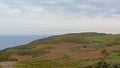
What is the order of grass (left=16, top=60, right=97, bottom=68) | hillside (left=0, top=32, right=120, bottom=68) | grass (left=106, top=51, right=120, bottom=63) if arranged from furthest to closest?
hillside (left=0, top=32, right=120, bottom=68)
grass (left=106, top=51, right=120, bottom=63)
grass (left=16, top=60, right=97, bottom=68)

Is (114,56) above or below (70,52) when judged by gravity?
below

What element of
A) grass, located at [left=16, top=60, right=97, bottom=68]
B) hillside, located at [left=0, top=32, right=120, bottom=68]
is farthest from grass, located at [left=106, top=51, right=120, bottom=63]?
grass, located at [left=16, top=60, right=97, bottom=68]

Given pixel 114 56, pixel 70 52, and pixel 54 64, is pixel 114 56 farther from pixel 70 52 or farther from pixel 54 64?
pixel 70 52

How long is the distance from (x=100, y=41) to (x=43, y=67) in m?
29.0

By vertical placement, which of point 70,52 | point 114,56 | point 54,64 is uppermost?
point 70,52

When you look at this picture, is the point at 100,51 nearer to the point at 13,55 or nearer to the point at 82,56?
the point at 82,56

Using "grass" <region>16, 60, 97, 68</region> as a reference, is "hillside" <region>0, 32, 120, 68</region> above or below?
above

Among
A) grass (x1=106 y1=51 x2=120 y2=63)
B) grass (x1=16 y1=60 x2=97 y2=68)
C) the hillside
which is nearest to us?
grass (x1=16 y1=60 x2=97 y2=68)

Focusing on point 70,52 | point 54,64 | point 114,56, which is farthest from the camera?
point 70,52

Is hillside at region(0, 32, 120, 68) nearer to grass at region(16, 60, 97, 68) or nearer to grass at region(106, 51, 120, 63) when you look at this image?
grass at region(106, 51, 120, 63)

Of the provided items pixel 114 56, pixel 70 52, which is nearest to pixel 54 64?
pixel 114 56

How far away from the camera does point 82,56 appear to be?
1998 inches

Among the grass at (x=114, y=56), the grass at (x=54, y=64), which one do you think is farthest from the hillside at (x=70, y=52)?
the grass at (x=54, y=64)

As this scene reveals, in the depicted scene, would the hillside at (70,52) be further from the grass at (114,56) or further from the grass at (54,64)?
the grass at (54,64)
